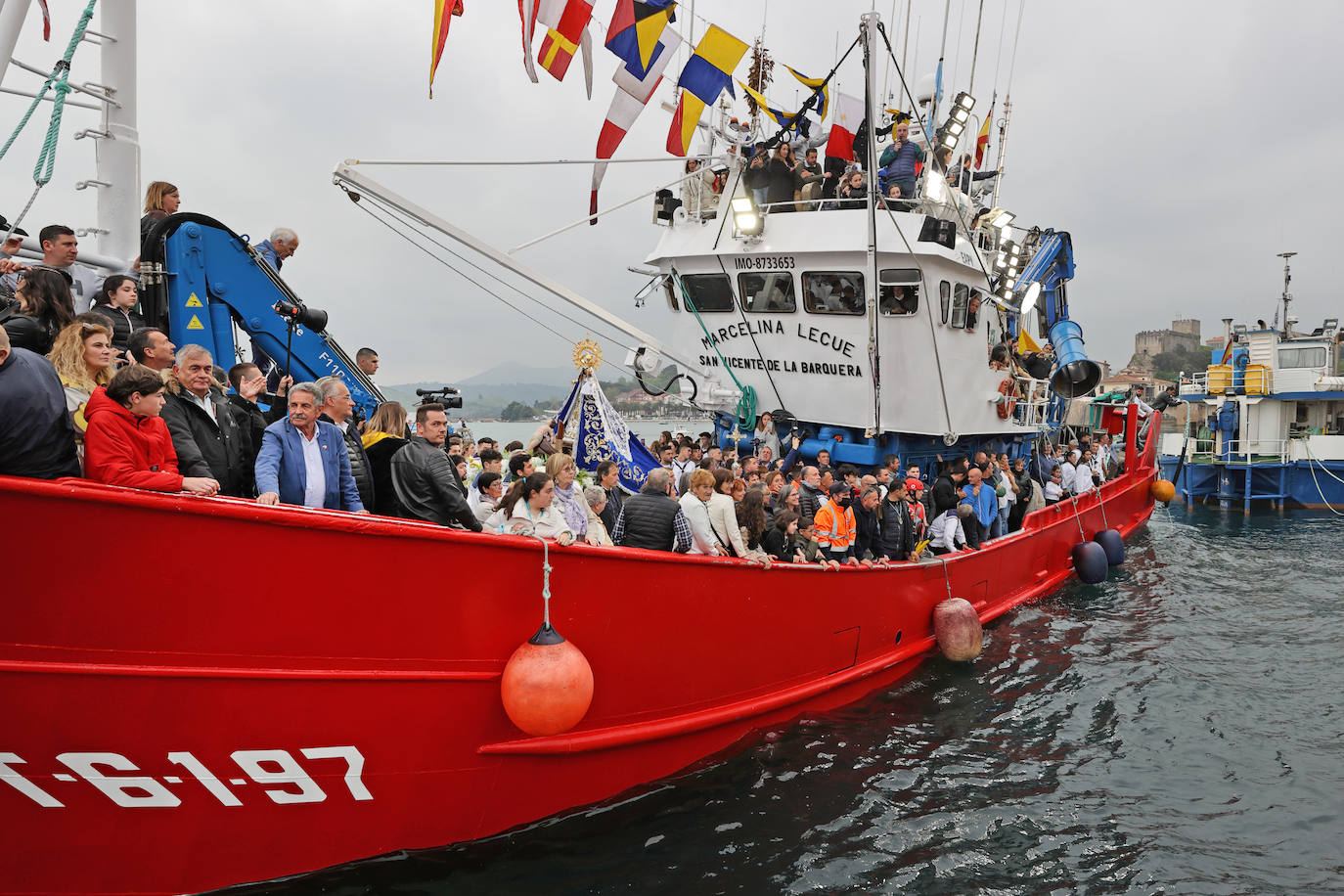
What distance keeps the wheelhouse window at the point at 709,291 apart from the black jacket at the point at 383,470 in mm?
7920

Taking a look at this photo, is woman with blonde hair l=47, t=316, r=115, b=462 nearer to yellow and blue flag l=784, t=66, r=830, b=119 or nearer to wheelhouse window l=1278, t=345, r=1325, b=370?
yellow and blue flag l=784, t=66, r=830, b=119

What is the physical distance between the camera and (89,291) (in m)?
5.17

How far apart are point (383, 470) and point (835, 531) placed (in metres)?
4.40

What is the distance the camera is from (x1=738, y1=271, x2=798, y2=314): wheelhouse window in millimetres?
11508

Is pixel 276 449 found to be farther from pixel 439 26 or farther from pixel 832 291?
pixel 832 291

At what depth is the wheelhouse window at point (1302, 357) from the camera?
2720cm

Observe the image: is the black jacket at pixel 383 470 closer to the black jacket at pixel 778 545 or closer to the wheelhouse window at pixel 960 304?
the black jacket at pixel 778 545

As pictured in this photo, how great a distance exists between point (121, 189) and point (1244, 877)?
8528 mm

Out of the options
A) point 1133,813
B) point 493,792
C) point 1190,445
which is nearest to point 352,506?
point 493,792

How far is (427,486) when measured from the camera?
4.43 meters

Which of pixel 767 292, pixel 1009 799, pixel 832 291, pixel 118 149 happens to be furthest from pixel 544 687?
pixel 767 292

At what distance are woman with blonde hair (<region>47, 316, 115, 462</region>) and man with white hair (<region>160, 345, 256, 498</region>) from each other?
0.94ft

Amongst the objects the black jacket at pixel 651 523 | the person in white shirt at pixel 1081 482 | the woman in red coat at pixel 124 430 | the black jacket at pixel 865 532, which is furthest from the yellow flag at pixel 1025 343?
the woman in red coat at pixel 124 430

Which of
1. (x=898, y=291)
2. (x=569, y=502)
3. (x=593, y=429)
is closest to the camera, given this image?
(x=569, y=502)
